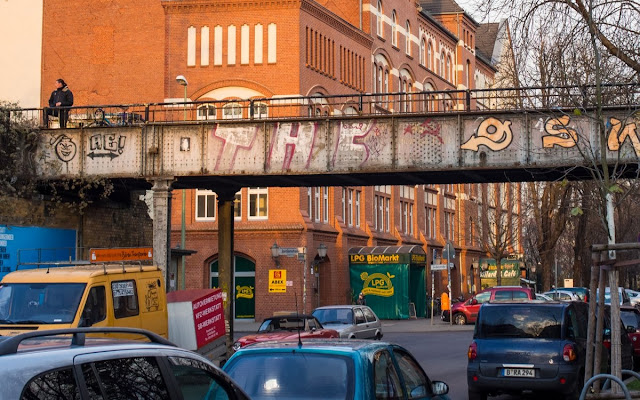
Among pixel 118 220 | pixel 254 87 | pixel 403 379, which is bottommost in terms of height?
pixel 403 379

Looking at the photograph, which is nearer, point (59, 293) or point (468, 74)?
point (59, 293)

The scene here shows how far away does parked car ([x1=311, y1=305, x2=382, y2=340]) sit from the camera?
2638 centimetres

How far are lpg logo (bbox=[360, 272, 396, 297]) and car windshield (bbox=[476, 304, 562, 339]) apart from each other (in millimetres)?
36793

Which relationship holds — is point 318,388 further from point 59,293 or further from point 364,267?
point 364,267

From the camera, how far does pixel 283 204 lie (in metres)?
50.2

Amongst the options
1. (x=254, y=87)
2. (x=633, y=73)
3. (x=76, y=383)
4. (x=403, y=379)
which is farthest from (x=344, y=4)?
(x=76, y=383)

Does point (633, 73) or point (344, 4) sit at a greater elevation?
point (344, 4)

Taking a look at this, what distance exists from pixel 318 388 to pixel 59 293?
9.66m

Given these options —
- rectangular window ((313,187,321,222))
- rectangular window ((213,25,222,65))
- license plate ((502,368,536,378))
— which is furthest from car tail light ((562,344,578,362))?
rectangular window ((213,25,222,65))

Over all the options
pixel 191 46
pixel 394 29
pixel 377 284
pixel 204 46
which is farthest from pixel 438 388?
pixel 394 29

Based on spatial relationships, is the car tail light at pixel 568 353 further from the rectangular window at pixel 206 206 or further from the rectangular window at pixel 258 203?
the rectangular window at pixel 206 206

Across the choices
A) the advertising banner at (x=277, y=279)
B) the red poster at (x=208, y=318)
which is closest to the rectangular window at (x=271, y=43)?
the advertising banner at (x=277, y=279)

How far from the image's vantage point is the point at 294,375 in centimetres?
800

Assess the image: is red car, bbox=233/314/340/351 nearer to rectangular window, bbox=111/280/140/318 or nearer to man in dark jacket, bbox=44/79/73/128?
rectangular window, bbox=111/280/140/318
